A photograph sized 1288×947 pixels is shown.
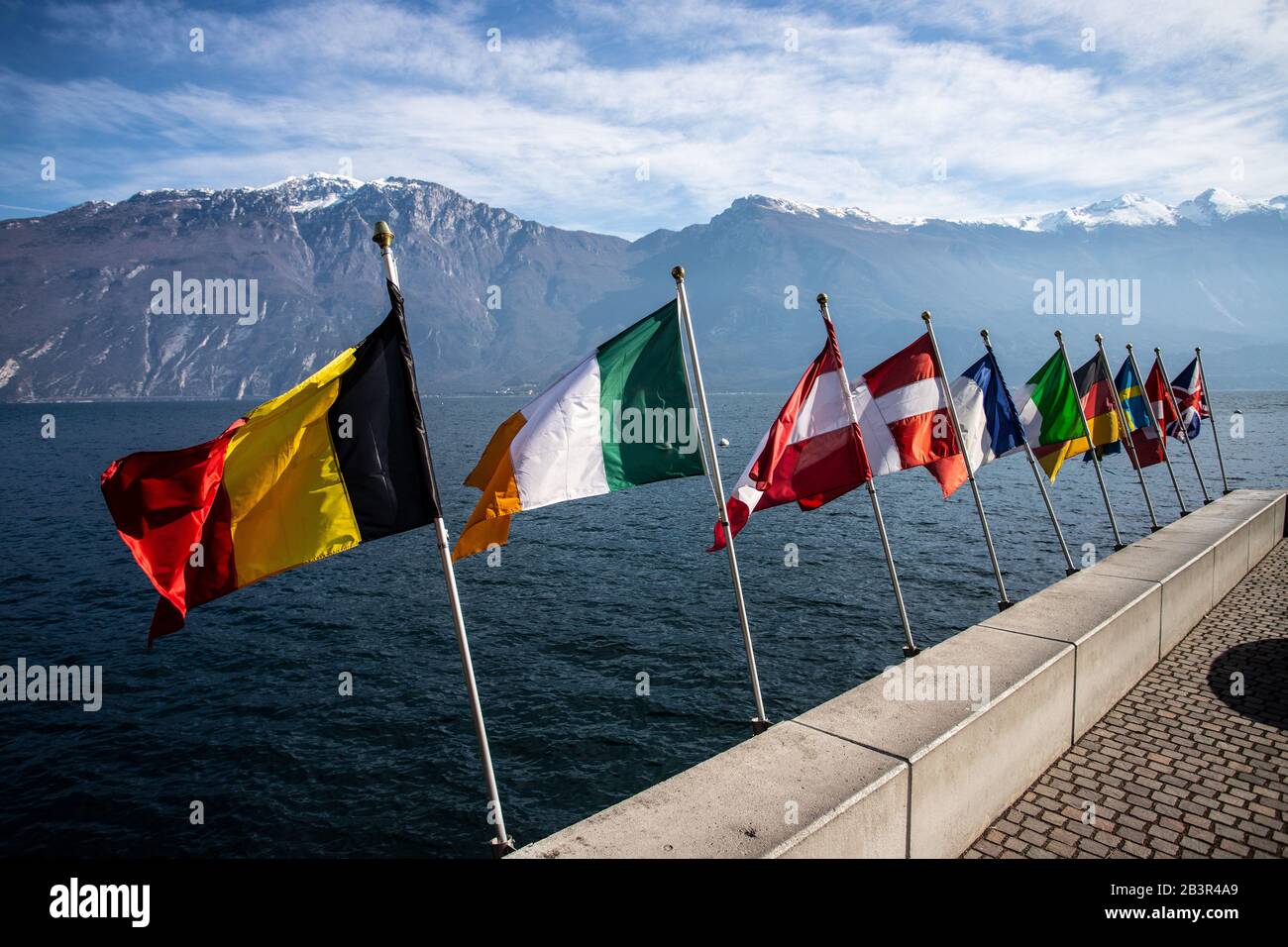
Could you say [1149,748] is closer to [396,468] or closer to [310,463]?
[396,468]

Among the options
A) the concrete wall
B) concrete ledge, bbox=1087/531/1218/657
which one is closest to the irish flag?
concrete ledge, bbox=1087/531/1218/657

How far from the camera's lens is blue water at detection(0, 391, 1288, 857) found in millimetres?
15883

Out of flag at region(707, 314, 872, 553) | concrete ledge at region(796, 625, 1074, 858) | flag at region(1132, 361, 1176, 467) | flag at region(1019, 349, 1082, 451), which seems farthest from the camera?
flag at region(1132, 361, 1176, 467)

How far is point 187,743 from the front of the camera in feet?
63.3

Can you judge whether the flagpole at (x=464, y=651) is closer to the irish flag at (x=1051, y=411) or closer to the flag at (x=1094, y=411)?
the irish flag at (x=1051, y=411)

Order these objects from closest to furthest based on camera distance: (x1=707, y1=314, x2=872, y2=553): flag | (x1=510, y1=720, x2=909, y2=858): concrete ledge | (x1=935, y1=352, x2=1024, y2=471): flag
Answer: (x1=510, y1=720, x2=909, y2=858): concrete ledge
(x1=707, y1=314, x2=872, y2=553): flag
(x1=935, y1=352, x2=1024, y2=471): flag

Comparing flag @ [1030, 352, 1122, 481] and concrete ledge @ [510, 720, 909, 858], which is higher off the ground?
flag @ [1030, 352, 1122, 481]

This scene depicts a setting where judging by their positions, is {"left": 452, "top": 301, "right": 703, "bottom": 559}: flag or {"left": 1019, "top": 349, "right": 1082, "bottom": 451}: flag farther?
{"left": 1019, "top": 349, "right": 1082, "bottom": 451}: flag

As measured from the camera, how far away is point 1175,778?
8508mm

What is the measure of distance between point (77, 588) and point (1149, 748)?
4405 cm

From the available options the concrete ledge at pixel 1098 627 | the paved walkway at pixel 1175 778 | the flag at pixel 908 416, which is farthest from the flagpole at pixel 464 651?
the flag at pixel 908 416

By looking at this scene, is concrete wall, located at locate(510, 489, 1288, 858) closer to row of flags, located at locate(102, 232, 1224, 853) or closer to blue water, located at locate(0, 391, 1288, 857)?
row of flags, located at locate(102, 232, 1224, 853)

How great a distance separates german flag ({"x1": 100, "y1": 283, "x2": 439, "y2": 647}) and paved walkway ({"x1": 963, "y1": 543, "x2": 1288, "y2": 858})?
6.92 meters
